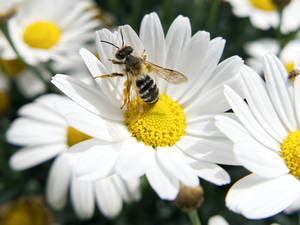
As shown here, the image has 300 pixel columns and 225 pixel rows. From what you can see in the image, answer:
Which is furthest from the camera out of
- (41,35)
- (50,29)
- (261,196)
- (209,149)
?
(50,29)

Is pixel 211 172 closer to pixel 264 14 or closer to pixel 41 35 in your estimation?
pixel 41 35

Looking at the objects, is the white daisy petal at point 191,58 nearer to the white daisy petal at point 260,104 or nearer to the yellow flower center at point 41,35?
the white daisy petal at point 260,104

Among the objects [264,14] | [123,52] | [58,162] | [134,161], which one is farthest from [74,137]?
[264,14]

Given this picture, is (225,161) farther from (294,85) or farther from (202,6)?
(202,6)

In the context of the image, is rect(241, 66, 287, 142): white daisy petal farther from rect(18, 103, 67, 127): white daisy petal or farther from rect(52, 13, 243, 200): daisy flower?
rect(18, 103, 67, 127): white daisy petal

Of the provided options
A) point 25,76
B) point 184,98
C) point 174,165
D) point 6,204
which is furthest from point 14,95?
point 174,165
